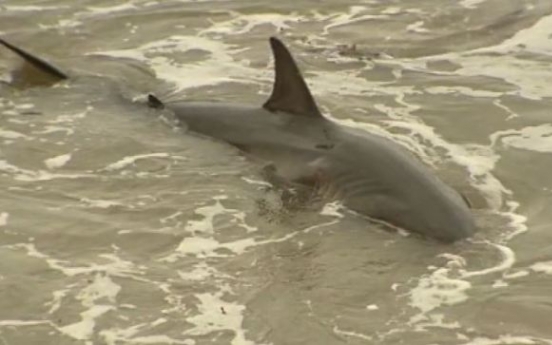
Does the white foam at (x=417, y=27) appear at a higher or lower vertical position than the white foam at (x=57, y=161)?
higher

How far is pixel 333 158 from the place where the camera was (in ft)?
22.5

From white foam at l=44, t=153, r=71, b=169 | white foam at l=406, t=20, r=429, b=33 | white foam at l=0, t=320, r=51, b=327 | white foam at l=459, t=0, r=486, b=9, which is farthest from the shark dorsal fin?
white foam at l=459, t=0, r=486, b=9

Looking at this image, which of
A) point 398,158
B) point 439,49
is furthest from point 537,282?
point 439,49

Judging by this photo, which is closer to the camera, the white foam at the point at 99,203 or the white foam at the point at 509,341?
the white foam at the point at 509,341

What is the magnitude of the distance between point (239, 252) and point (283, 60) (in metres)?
1.39

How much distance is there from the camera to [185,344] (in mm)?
5074

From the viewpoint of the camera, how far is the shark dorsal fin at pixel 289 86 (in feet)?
22.5

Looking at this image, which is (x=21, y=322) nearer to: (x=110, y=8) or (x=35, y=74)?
(x=35, y=74)

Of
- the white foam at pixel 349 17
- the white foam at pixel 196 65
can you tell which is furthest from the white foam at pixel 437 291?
the white foam at pixel 349 17

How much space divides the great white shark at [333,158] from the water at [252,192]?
0.37 ft

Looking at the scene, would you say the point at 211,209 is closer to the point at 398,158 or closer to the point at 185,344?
the point at 398,158

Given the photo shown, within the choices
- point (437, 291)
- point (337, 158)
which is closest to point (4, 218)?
point (337, 158)

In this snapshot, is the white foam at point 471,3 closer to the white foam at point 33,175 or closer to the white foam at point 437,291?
the white foam at point 33,175

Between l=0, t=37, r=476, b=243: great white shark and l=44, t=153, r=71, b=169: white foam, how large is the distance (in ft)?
2.88
